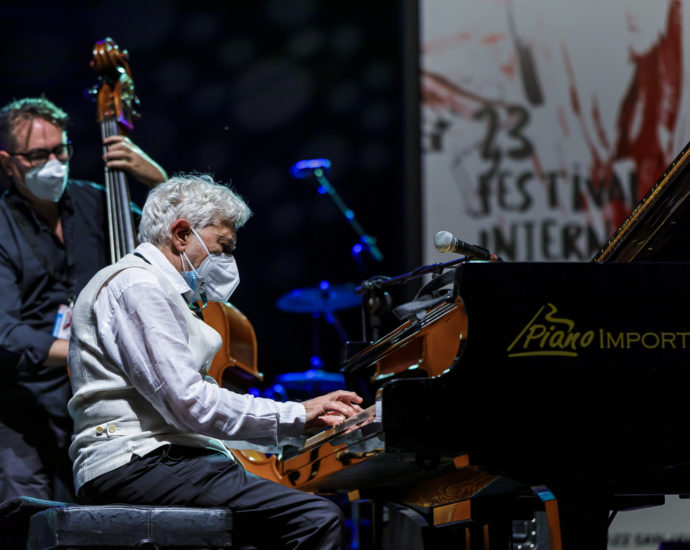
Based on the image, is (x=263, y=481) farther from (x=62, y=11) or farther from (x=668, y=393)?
(x=62, y=11)

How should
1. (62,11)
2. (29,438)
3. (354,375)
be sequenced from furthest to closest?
(62,11), (29,438), (354,375)

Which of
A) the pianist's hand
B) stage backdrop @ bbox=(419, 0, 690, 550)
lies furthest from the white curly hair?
stage backdrop @ bbox=(419, 0, 690, 550)

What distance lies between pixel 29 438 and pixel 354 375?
3.68 feet

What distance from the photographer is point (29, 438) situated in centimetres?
314

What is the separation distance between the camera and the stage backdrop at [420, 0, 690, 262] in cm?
494

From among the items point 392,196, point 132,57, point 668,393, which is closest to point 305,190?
point 392,196

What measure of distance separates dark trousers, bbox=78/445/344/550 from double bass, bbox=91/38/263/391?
82 cm

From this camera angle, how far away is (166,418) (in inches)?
89.0

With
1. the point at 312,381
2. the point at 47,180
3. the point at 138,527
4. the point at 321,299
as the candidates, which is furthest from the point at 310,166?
the point at 138,527

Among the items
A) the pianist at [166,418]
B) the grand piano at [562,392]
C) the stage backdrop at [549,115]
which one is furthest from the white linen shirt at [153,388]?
the stage backdrop at [549,115]

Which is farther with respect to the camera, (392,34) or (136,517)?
(392,34)

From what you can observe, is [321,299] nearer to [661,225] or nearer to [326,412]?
[326,412]

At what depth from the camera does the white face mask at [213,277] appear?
2.54 m

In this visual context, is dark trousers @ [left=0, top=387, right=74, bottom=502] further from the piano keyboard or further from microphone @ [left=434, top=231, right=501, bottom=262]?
microphone @ [left=434, top=231, right=501, bottom=262]
